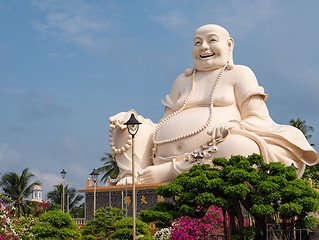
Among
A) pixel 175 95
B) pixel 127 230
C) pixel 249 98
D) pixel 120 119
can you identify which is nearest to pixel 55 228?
pixel 127 230

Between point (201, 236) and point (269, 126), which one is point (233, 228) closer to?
point (201, 236)

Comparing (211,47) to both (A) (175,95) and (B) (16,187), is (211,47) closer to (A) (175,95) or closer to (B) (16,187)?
(A) (175,95)

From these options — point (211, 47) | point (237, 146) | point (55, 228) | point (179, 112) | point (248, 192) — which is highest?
point (211, 47)

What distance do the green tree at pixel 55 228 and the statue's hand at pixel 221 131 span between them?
4.72 metres

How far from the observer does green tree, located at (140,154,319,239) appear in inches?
364

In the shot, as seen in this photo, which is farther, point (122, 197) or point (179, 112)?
point (179, 112)

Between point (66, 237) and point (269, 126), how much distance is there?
6610mm

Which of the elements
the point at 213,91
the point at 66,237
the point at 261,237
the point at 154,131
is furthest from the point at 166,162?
the point at 261,237

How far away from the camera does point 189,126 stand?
589 inches

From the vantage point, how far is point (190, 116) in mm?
15172

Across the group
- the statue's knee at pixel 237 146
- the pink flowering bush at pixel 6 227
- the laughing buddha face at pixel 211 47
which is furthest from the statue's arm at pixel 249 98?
the pink flowering bush at pixel 6 227

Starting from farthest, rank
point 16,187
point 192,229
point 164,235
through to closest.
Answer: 1. point 16,187
2. point 164,235
3. point 192,229

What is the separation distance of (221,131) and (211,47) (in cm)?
287

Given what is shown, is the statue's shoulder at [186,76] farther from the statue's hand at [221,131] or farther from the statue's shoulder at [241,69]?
the statue's hand at [221,131]
